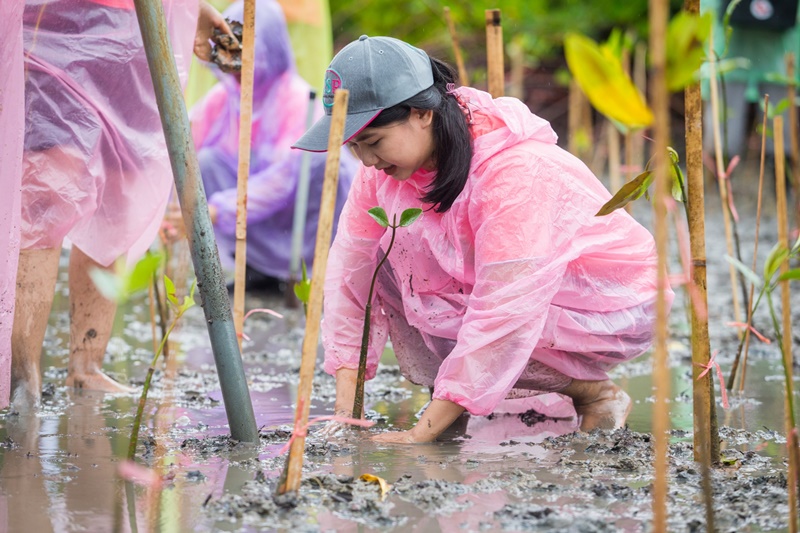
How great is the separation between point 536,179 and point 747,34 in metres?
5.89

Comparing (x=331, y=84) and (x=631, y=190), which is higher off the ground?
(x=331, y=84)

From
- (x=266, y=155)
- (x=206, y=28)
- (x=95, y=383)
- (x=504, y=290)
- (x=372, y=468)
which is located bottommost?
(x=372, y=468)

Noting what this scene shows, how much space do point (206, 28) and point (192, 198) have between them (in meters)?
1.04

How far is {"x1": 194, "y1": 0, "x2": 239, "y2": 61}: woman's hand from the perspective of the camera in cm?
271

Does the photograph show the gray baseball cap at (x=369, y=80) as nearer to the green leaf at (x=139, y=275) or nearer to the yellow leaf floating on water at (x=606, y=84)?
the green leaf at (x=139, y=275)

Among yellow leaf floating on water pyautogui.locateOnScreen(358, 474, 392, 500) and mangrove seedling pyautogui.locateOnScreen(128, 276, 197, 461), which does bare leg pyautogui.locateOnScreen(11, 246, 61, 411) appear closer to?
mangrove seedling pyautogui.locateOnScreen(128, 276, 197, 461)

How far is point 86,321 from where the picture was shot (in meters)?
2.75

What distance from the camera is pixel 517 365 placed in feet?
6.65

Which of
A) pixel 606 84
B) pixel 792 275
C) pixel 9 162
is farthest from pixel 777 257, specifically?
pixel 9 162

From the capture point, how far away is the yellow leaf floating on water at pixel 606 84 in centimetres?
115

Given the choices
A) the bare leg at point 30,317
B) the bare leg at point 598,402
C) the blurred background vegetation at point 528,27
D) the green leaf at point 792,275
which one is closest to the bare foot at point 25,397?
the bare leg at point 30,317

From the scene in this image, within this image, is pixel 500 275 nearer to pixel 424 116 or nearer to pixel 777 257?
pixel 424 116

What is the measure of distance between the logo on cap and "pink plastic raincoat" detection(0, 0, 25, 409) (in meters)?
0.75

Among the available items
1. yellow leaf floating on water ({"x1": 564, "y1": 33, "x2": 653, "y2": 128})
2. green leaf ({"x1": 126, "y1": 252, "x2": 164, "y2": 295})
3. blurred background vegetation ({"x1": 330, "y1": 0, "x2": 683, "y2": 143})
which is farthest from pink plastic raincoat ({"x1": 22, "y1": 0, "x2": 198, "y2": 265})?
blurred background vegetation ({"x1": 330, "y1": 0, "x2": 683, "y2": 143})
